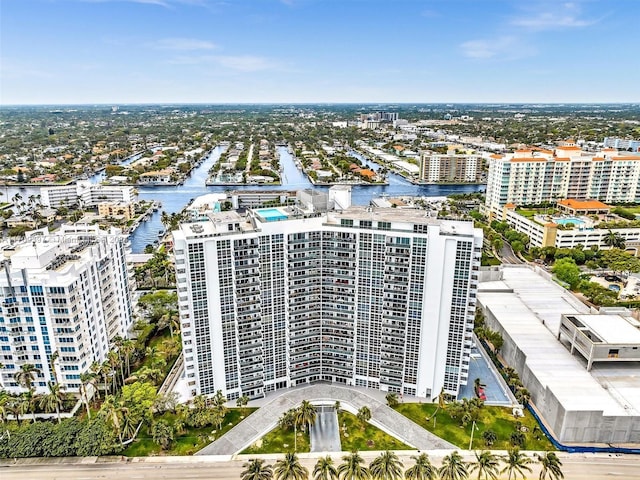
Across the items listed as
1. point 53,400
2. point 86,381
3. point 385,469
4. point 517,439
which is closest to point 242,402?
point 86,381

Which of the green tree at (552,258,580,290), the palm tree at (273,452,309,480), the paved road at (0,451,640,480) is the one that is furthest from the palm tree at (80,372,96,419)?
the green tree at (552,258,580,290)

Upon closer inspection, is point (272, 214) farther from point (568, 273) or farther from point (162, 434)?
point (568, 273)

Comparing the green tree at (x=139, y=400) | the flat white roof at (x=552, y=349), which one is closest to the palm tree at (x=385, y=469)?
the flat white roof at (x=552, y=349)

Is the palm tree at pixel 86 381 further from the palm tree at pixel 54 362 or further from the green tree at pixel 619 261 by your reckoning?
the green tree at pixel 619 261

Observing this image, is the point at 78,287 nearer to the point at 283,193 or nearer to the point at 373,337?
the point at 373,337

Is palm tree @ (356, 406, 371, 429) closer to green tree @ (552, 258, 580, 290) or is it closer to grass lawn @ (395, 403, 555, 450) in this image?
grass lawn @ (395, 403, 555, 450)
